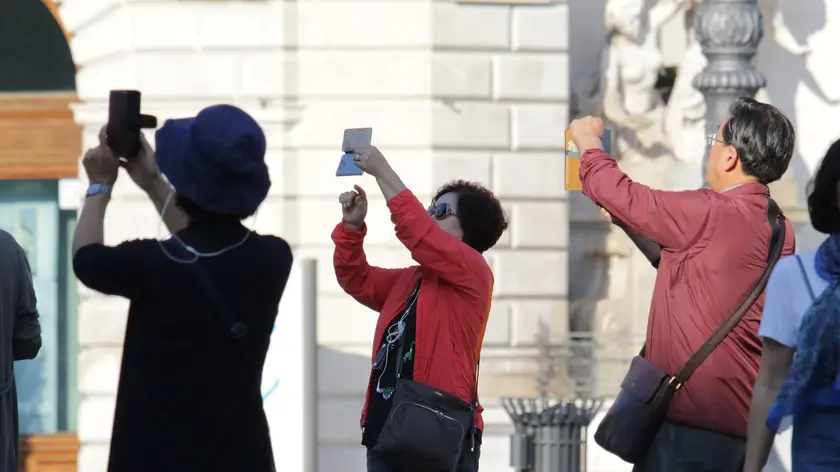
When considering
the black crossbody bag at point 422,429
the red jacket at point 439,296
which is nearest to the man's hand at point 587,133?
the red jacket at point 439,296

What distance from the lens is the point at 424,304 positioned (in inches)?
220

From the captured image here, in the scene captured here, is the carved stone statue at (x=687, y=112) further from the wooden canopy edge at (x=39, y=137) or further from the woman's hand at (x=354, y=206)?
the woman's hand at (x=354, y=206)

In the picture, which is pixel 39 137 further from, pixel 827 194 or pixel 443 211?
pixel 827 194

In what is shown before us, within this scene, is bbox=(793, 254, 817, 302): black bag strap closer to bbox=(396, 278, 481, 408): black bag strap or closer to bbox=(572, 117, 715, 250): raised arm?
bbox=(572, 117, 715, 250): raised arm

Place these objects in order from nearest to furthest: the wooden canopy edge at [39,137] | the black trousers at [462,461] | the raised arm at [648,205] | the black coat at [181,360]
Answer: the black coat at [181,360], the raised arm at [648,205], the black trousers at [462,461], the wooden canopy edge at [39,137]

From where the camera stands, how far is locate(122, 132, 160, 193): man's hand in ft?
14.0

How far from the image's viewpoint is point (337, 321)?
11.5 meters

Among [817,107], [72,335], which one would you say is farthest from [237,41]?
[817,107]

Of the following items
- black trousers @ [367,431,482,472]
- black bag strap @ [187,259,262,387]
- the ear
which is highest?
the ear

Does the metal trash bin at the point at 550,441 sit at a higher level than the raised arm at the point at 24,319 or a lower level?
lower

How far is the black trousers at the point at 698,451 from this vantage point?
5.10m

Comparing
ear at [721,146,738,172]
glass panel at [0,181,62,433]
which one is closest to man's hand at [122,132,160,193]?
ear at [721,146,738,172]

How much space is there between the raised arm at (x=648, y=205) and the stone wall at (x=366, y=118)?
20.6 feet

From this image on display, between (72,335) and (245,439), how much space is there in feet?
27.4
